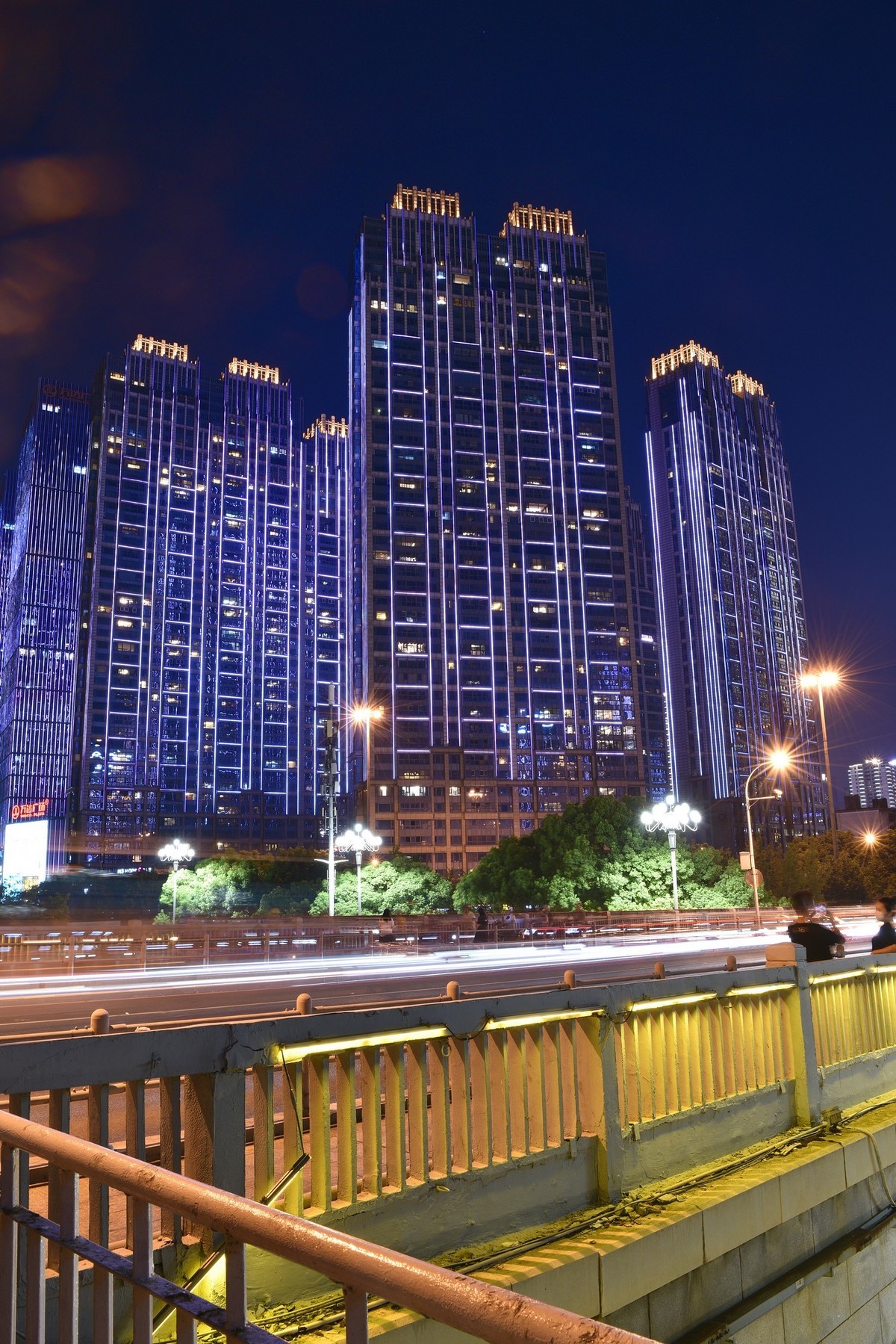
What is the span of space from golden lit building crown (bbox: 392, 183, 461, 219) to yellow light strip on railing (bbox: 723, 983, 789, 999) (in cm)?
18645

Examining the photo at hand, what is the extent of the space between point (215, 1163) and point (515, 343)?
17877 centimetres

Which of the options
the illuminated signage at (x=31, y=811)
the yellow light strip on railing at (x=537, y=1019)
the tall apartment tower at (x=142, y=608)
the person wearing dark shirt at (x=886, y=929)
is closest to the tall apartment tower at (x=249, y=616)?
the tall apartment tower at (x=142, y=608)

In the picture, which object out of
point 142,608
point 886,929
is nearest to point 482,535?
point 142,608

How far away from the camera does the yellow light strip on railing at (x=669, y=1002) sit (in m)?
6.70

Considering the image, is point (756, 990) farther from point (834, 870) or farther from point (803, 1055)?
point (834, 870)

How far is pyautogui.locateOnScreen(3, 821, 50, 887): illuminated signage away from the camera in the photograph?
93.2 m

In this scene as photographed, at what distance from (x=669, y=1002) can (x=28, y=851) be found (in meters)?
99.0

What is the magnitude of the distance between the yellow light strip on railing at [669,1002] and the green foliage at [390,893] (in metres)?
52.5

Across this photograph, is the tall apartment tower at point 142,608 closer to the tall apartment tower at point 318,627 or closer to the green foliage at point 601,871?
the tall apartment tower at point 318,627

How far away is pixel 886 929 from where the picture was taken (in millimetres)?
12008

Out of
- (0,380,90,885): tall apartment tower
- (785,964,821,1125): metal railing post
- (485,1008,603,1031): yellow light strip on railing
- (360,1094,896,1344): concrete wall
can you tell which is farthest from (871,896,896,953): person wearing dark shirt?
(0,380,90,885): tall apartment tower

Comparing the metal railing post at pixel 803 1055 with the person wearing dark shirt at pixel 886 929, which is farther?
the person wearing dark shirt at pixel 886 929

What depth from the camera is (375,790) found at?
14850cm

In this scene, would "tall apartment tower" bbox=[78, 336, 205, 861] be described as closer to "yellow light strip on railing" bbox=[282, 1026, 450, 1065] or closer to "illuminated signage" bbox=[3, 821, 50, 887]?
"illuminated signage" bbox=[3, 821, 50, 887]
